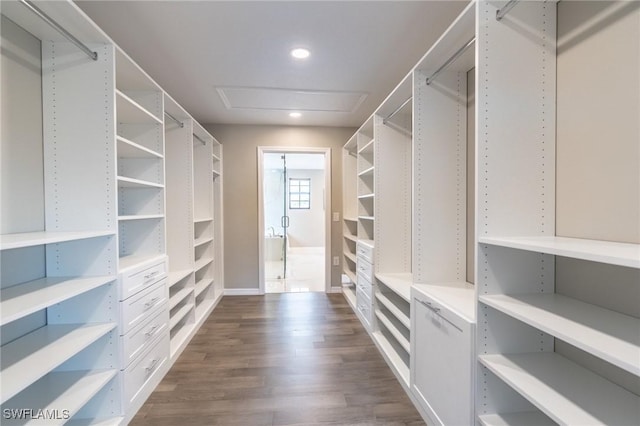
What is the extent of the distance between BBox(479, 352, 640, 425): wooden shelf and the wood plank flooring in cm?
82

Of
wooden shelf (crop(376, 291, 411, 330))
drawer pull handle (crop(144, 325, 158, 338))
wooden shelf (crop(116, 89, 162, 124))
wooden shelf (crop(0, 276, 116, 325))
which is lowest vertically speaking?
drawer pull handle (crop(144, 325, 158, 338))

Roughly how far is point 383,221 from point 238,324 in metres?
1.93

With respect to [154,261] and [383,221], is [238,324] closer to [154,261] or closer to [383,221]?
[154,261]

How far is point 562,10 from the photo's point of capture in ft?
4.18

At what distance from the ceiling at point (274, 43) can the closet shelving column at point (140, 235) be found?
34 centimetres

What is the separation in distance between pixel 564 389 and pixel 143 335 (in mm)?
2219

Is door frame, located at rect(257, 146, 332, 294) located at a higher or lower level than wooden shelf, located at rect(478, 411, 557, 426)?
higher

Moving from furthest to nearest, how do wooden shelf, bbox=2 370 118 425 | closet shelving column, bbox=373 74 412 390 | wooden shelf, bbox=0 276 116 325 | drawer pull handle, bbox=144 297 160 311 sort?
closet shelving column, bbox=373 74 412 390 → drawer pull handle, bbox=144 297 160 311 → wooden shelf, bbox=2 370 118 425 → wooden shelf, bbox=0 276 116 325

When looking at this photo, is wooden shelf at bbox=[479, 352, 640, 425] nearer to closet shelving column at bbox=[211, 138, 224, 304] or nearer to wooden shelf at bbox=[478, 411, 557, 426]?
wooden shelf at bbox=[478, 411, 557, 426]

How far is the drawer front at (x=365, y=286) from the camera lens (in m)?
2.86

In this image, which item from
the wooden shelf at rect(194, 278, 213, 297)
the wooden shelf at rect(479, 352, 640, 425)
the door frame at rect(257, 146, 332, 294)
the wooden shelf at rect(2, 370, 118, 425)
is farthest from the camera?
the door frame at rect(257, 146, 332, 294)

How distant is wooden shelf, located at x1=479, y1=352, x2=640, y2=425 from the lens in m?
0.91

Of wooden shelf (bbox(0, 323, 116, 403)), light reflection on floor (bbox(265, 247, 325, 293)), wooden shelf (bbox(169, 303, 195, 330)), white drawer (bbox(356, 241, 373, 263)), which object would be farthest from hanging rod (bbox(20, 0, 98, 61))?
light reflection on floor (bbox(265, 247, 325, 293))

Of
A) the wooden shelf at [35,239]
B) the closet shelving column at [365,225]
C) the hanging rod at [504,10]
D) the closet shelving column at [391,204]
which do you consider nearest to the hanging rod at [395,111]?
the closet shelving column at [391,204]
